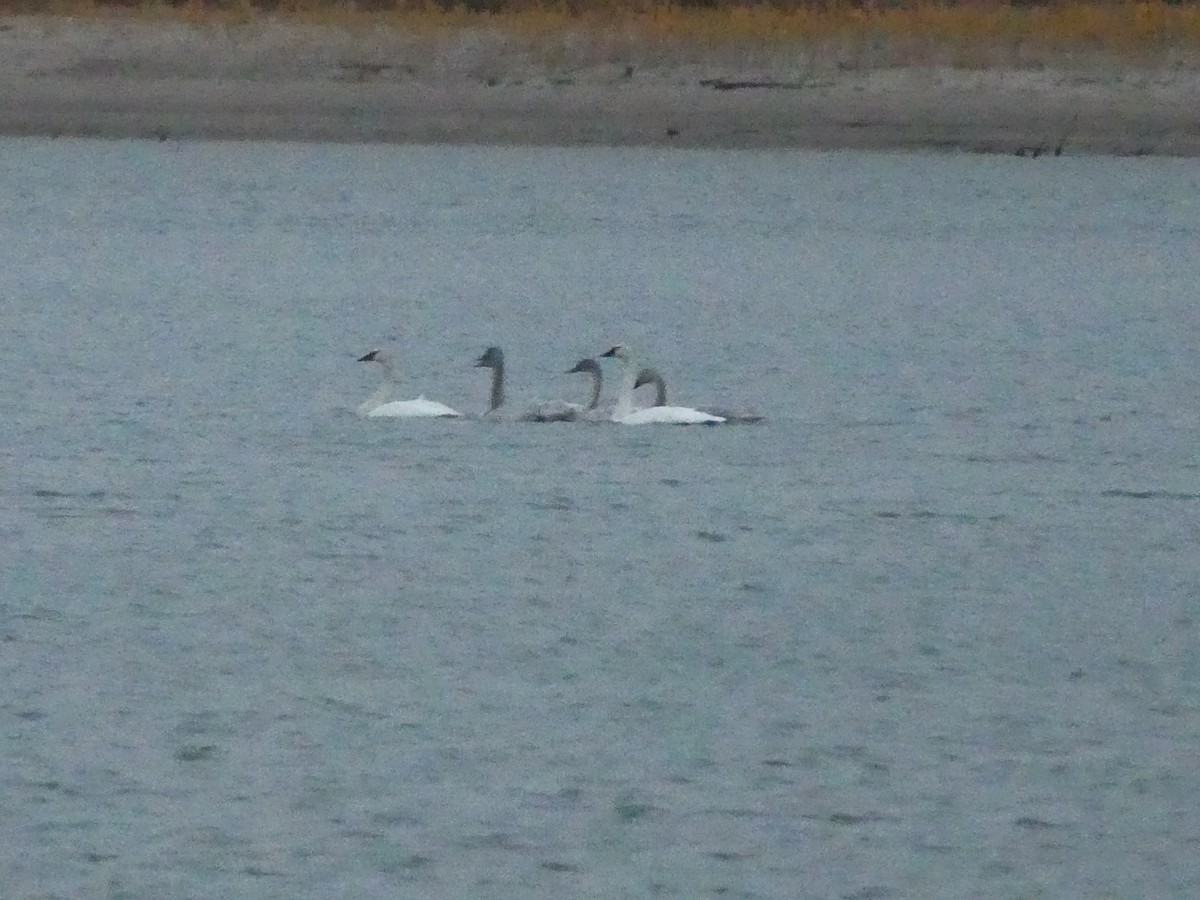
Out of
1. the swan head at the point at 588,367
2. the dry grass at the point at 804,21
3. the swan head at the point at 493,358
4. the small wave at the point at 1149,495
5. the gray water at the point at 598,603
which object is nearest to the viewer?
the gray water at the point at 598,603

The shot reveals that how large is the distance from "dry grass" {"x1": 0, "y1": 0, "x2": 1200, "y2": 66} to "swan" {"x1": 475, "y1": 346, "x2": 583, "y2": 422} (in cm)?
1915

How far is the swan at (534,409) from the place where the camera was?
54.6 ft

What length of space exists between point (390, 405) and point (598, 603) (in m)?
4.69

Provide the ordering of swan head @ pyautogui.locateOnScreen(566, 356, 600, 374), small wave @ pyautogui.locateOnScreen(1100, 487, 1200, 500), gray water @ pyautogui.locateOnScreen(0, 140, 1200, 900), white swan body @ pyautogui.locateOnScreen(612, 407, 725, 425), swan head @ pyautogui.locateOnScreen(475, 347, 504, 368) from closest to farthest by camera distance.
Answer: gray water @ pyautogui.locateOnScreen(0, 140, 1200, 900), small wave @ pyautogui.locateOnScreen(1100, 487, 1200, 500), white swan body @ pyautogui.locateOnScreen(612, 407, 725, 425), swan head @ pyautogui.locateOnScreen(475, 347, 504, 368), swan head @ pyautogui.locateOnScreen(566, 356, 600, 374)

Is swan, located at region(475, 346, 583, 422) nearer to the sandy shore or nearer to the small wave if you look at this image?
the small wave

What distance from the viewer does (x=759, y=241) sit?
105ft

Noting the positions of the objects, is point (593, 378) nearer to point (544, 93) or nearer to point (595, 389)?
point (595, 389)

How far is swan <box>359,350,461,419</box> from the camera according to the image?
16500 millimetres

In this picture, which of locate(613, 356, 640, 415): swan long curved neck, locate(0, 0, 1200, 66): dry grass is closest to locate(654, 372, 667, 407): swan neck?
locate(613, 356, 640, 415): swan long curved neck

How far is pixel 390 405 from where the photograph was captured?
54.2 feet

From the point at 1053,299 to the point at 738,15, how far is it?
13.0m

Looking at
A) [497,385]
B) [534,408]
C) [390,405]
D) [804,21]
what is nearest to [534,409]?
[534,408]

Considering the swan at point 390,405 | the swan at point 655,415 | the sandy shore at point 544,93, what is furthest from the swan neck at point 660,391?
the sandy shore at point 544,93

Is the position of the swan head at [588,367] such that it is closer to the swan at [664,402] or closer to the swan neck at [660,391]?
the swan at [664,402]
